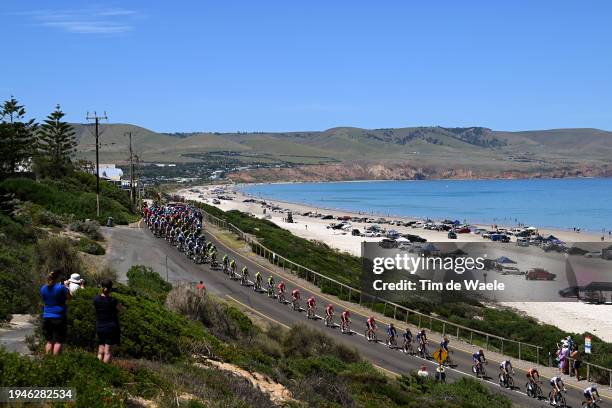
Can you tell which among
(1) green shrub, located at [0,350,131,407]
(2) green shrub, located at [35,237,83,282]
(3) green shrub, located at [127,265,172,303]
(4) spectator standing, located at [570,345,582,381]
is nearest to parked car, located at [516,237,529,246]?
(4) spectator standing, located at [570,345,582,381]

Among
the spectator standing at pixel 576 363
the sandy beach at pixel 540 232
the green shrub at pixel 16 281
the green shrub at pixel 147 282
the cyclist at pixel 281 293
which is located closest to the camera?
the green shrub at pixel 16 281

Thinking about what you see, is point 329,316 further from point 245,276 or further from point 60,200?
point 60,200

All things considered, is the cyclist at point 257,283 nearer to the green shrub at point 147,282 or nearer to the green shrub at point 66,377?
the green shrub at point 147,282

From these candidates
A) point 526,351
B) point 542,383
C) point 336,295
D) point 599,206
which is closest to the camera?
point 542,383

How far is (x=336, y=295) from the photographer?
30.6m

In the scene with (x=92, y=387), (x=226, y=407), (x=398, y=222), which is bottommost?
(x=398, y=222)

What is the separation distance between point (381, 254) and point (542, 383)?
152 feet

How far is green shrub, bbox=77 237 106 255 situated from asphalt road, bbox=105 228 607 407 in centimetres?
51

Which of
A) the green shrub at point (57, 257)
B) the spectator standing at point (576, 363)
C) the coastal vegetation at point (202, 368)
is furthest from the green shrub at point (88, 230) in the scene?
the spectator standing at point (576, 363)

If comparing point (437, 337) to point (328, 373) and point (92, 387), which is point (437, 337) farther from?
point (92, 387)

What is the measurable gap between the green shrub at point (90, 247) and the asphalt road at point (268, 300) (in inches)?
20.0

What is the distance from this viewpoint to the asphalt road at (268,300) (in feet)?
65.7

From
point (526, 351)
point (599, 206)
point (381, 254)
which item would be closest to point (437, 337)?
point (526, 351)

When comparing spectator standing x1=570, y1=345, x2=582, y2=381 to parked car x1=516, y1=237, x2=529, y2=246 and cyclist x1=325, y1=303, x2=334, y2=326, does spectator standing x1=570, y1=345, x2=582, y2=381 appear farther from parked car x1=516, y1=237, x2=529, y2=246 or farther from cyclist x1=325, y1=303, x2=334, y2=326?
parked car x1=516, y1=237, x2=529, y2=246
